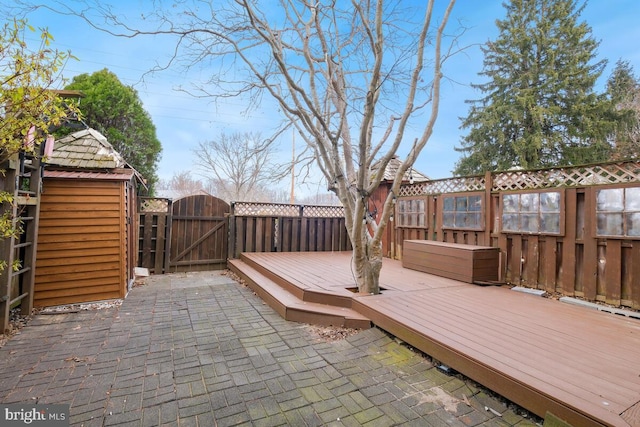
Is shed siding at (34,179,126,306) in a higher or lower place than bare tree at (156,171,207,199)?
lower

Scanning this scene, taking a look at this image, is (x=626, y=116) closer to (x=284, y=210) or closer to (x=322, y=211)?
(x=322, y=211)

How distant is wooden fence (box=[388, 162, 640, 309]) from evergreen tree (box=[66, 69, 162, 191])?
837 centimetres

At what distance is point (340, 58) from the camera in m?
4.20

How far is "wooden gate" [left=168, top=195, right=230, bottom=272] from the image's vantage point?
6.54 m

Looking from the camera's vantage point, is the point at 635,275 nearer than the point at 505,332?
No

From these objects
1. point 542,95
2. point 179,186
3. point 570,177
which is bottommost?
point 570,177

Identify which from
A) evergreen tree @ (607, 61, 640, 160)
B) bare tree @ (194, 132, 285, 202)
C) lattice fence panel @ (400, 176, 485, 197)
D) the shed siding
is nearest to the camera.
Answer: the shed siding

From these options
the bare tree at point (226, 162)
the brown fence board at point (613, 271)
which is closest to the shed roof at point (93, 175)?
the brown fence board at point (613, 271)

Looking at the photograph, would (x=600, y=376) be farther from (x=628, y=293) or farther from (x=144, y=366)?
(x=144, y=366)

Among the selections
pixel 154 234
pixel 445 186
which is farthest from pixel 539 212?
pixel 154 234

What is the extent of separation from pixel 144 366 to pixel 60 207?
297cm

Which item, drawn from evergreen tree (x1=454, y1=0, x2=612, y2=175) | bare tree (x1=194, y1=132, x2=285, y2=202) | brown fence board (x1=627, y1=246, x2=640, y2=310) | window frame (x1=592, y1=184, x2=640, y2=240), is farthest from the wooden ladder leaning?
evergreen tree (x1=454, y1=0, x2=612, y2=175)

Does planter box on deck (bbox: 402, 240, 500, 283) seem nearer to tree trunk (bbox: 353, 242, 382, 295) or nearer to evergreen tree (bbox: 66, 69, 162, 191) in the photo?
tree trunk (bbox: 353, 242, 382, 295)

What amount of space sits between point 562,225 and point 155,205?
7495mm
